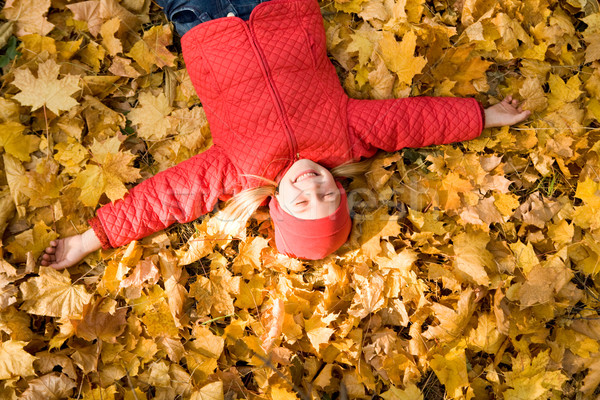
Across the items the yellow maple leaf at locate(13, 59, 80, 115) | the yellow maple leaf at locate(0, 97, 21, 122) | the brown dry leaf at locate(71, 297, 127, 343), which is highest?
the yellow maple leaf at locate(13, 59, 80, 115)

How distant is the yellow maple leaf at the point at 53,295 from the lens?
2.62 meters

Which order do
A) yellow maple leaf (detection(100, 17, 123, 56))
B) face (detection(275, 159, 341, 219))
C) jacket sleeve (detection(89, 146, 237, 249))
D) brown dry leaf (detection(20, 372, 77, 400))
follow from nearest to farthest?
face (detection(275, 159, 341, 219)) → brown dry leaf (detection(20, 372, 77, 400)) → jacket sleeve (detection(89, 146, 237, 249)) → yellow maple leaf (detection(100, 17, 123, 56))

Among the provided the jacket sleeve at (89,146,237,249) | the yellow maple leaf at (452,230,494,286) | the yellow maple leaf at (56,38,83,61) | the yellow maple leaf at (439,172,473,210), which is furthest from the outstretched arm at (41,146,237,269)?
the yellow maple leaf at (452,230,494,286)

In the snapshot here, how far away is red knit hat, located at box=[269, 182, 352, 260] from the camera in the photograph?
8.05ft

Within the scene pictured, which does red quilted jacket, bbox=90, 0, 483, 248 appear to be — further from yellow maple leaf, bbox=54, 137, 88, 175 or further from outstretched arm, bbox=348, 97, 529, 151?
yellow maple leaf, bbox=54, 137, 88, 175

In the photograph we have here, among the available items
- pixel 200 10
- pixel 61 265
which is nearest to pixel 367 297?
pixel 61 265

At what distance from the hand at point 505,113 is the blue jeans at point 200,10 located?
64.0 inches

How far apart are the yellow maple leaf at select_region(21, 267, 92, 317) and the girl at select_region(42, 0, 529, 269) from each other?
0.09 meters

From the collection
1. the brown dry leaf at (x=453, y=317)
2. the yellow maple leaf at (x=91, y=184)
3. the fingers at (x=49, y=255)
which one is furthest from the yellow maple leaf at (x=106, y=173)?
the brown dry leaf at (x=453, y=317)

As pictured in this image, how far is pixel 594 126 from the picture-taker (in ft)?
9.59

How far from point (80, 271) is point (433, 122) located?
2404 mm

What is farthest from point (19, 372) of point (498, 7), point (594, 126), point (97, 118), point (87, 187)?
point (594, 126)

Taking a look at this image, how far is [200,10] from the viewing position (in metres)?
2.67

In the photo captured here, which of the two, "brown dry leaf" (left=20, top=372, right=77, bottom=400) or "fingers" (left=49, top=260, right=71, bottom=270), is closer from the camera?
"brown dry leaf" (left=20, top=372, right=77, bottom=400)
